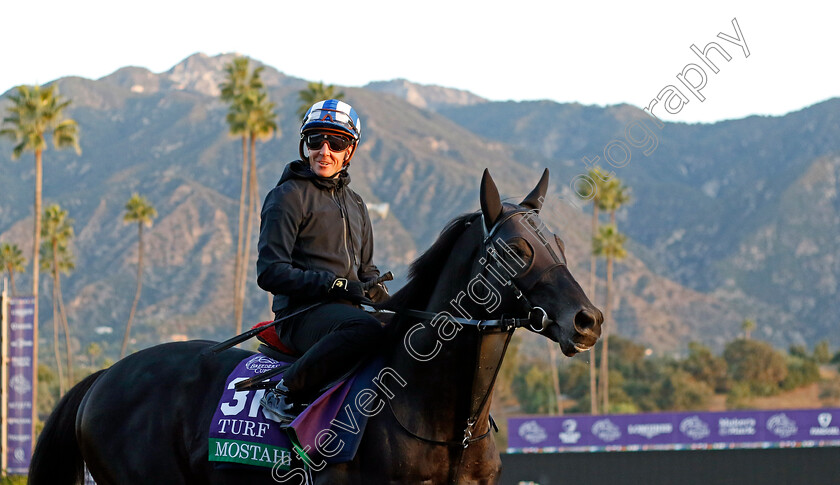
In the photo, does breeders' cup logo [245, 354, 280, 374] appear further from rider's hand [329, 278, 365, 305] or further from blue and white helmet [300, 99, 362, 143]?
blue and white helmet [300, 99, 362, 143]

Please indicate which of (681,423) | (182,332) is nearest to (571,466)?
(681,423)

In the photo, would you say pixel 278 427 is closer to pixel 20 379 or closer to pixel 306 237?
pixel 306 237

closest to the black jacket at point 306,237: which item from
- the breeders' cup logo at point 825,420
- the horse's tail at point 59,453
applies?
the horse's tail at point 59,453

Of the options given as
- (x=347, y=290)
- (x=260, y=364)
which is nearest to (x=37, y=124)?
(x=260, y=364)

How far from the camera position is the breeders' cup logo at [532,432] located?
2620 centimetres

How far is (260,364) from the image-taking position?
614cm

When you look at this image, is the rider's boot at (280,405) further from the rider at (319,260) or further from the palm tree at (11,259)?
the palm tree at (11,259)

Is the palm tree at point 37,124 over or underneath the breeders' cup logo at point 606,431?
over

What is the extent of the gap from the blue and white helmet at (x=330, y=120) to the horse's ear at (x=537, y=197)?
1.18 m

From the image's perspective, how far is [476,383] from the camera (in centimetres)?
532

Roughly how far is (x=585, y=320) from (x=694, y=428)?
20.9 metres

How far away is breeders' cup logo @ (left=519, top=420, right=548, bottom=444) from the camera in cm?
2620

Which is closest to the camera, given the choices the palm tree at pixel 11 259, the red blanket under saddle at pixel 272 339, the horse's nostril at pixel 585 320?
the horse's nostril at pixel 585 320

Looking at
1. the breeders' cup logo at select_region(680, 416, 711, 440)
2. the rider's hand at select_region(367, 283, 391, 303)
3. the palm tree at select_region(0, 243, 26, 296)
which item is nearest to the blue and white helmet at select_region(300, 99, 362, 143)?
the rider's hand at select_region(367, 283, 391, 303)
